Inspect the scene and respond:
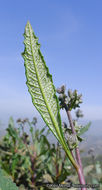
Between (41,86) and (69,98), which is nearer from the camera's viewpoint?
(41,86)

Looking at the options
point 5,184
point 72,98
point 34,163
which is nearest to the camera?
point 5,184

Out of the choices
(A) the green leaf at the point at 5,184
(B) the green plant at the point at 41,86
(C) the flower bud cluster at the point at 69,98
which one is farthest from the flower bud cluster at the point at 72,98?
(A) the green leaf at the point at 5,184

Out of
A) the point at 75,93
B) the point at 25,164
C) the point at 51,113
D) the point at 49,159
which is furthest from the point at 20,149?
the point at 51,113

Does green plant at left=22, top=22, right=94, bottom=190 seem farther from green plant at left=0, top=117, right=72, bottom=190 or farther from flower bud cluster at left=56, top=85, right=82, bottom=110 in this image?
green plant at left=0, top=117, right=72, bottom=190

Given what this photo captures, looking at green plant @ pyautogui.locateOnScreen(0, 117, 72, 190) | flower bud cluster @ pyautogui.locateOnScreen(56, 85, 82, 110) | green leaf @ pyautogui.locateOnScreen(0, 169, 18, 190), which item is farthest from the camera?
green plant @ pyautogui.locateOnScreen(0, 117, 72, 190)

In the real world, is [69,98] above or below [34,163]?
above

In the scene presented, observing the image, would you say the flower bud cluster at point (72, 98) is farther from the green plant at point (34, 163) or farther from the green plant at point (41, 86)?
the green plant at point (34, 163)

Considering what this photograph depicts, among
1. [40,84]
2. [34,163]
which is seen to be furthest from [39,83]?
[34,163]

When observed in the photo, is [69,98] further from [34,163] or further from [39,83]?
[34,163]

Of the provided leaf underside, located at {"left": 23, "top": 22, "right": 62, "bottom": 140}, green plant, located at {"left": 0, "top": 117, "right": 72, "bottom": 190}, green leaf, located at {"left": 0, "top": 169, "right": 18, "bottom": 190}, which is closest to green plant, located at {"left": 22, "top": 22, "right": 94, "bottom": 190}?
leaf underside, located at {"left": 23, "top": 22, "right": 62, "bottom": 140}
